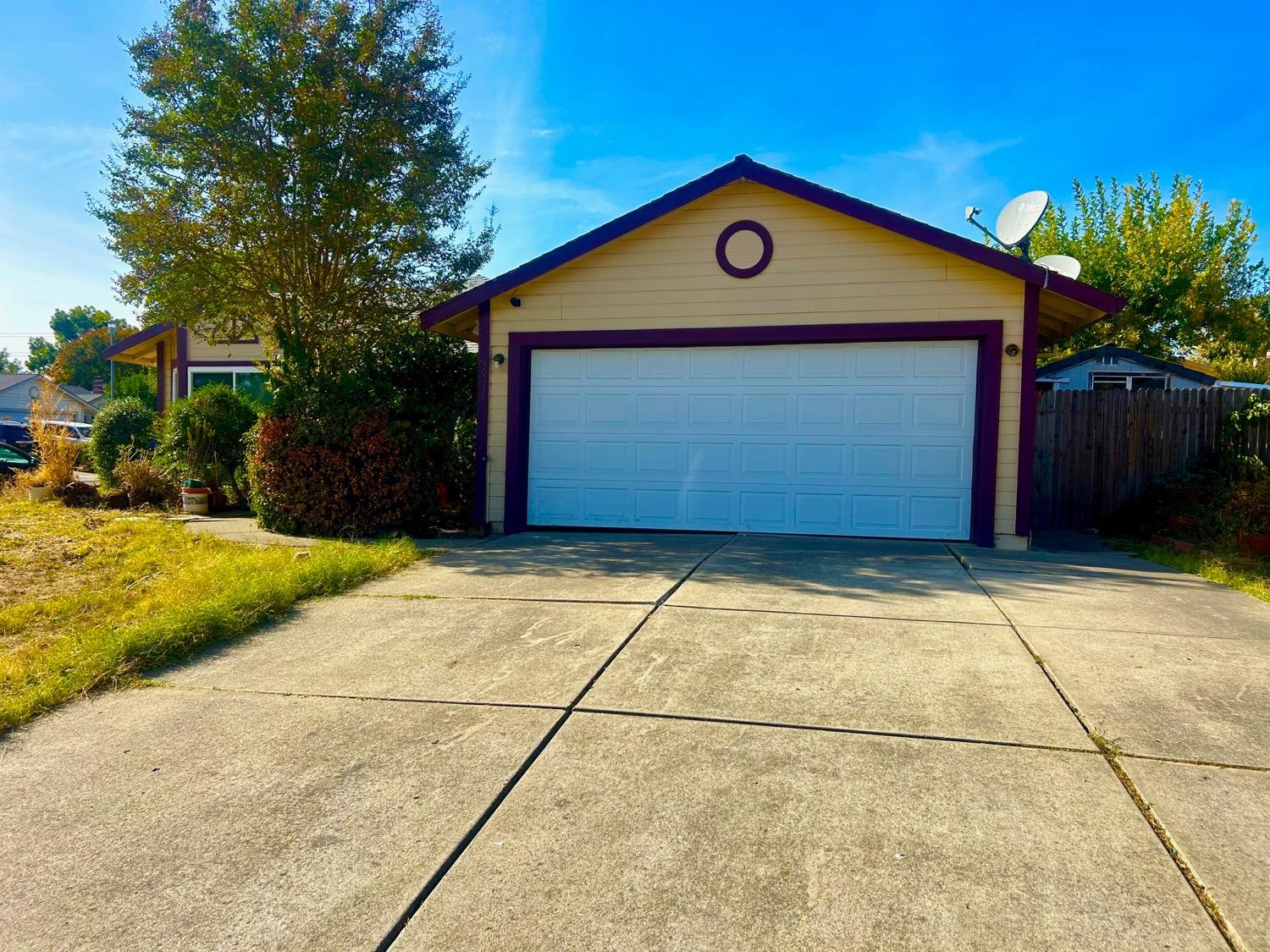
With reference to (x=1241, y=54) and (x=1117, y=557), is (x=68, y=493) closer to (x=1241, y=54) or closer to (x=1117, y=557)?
(x=1117, y=557)

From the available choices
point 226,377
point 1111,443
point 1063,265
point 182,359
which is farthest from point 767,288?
point 182,359

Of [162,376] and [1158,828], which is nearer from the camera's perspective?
[1158,828]

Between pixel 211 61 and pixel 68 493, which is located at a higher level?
pixel 211 61

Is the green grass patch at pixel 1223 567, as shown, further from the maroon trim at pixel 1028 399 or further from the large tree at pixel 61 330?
the large tree at pixel 61 330

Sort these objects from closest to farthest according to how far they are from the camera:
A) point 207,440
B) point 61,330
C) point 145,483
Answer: point 207,440
point 145,483
point 61,330

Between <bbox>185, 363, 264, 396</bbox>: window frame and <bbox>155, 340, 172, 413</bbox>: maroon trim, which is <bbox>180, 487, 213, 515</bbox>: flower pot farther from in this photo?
<bbox>155, 340, 172, 413</bbox>: maroon trim

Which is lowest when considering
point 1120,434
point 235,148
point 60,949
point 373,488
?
point 60,949

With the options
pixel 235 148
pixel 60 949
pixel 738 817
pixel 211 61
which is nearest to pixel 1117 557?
pixel 738 817

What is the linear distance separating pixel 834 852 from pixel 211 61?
11.5 metres

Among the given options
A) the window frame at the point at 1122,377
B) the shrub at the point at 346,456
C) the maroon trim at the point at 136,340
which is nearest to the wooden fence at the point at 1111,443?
the window frame at the point at 1122,377

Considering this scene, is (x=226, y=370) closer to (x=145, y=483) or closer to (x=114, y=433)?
(x=114, y=433)

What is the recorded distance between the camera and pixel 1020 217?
9.92 meters

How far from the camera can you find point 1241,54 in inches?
571

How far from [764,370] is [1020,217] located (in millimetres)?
3850
